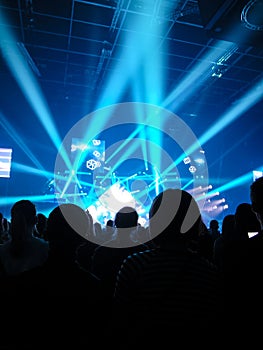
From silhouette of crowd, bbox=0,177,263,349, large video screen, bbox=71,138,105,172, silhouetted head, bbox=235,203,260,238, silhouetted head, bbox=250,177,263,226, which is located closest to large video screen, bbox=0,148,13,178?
large video screen, bbox=71,138,105,172

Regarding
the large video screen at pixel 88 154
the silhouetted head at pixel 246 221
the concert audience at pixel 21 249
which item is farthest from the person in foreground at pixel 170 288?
the large video screen at pixel 88 154

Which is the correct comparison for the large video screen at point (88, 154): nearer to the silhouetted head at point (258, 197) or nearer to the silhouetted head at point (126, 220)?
the silhouetted head at point (126, 220)

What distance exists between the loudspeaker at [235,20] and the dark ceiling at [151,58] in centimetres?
1

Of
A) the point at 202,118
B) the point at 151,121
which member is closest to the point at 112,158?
the point at 151,121

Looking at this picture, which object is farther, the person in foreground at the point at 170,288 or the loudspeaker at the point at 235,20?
the loudspeaker at the point at 235,20

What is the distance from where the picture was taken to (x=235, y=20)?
10.6 ft

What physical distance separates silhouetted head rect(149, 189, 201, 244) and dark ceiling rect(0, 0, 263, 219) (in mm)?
2463

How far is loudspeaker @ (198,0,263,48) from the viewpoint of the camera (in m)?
3.06

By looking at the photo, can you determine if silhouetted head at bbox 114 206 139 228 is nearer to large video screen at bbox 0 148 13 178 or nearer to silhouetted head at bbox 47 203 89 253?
silhouetted head at bbox 47 203 89 253

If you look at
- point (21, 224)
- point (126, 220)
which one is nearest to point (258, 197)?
point (126, 220)

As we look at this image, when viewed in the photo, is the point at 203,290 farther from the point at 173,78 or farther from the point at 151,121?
the point at 151,121

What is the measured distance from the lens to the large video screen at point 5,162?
11703 millimetres

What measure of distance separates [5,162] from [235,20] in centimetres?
1066

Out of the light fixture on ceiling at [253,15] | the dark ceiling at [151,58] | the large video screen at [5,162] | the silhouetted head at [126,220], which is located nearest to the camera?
the light fixture on ceiling at [253,15]
